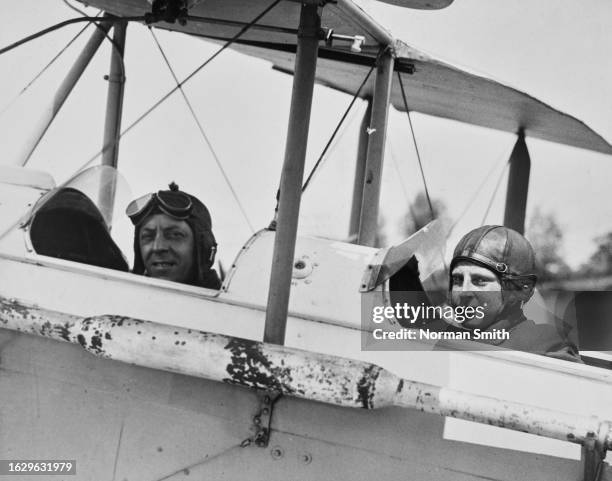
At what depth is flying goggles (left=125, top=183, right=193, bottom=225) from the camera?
3861mm

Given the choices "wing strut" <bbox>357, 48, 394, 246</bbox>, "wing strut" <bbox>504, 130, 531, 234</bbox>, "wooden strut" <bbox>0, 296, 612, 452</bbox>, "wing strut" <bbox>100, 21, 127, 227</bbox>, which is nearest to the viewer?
"wooden strut" <bbox>0, 296, 612, 452</bbox>

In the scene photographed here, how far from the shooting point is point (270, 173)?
667cm

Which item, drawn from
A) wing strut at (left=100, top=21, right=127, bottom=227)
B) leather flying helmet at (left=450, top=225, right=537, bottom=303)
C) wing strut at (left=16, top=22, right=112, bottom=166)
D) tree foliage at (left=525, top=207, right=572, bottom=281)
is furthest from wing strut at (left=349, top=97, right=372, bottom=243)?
leather flying helmet at (left=450, top=225, right=537, bottom=303)

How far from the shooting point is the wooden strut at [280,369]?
2568mm

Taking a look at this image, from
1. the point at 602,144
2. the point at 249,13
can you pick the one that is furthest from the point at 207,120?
the point at 602,144

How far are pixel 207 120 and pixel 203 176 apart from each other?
0.88 metres

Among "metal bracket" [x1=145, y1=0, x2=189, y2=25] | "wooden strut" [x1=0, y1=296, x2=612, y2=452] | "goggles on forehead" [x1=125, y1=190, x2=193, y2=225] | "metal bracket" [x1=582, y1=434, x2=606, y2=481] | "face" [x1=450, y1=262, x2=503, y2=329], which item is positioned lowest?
"metal bracket" [x1=582, y1=434, x2=606, y2=481]

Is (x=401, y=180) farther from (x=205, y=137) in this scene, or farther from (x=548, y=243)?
(x=205, y=137)

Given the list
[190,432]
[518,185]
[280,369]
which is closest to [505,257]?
[280,369]

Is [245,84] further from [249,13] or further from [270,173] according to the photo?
[249,13]

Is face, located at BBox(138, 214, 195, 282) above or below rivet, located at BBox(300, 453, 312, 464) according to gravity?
above

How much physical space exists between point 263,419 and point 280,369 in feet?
0.94

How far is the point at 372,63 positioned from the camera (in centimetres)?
592

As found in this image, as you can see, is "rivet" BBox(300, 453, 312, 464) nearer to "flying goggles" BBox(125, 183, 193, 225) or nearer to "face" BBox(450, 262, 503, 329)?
"face" BBox(450, 262, 503, 329)
